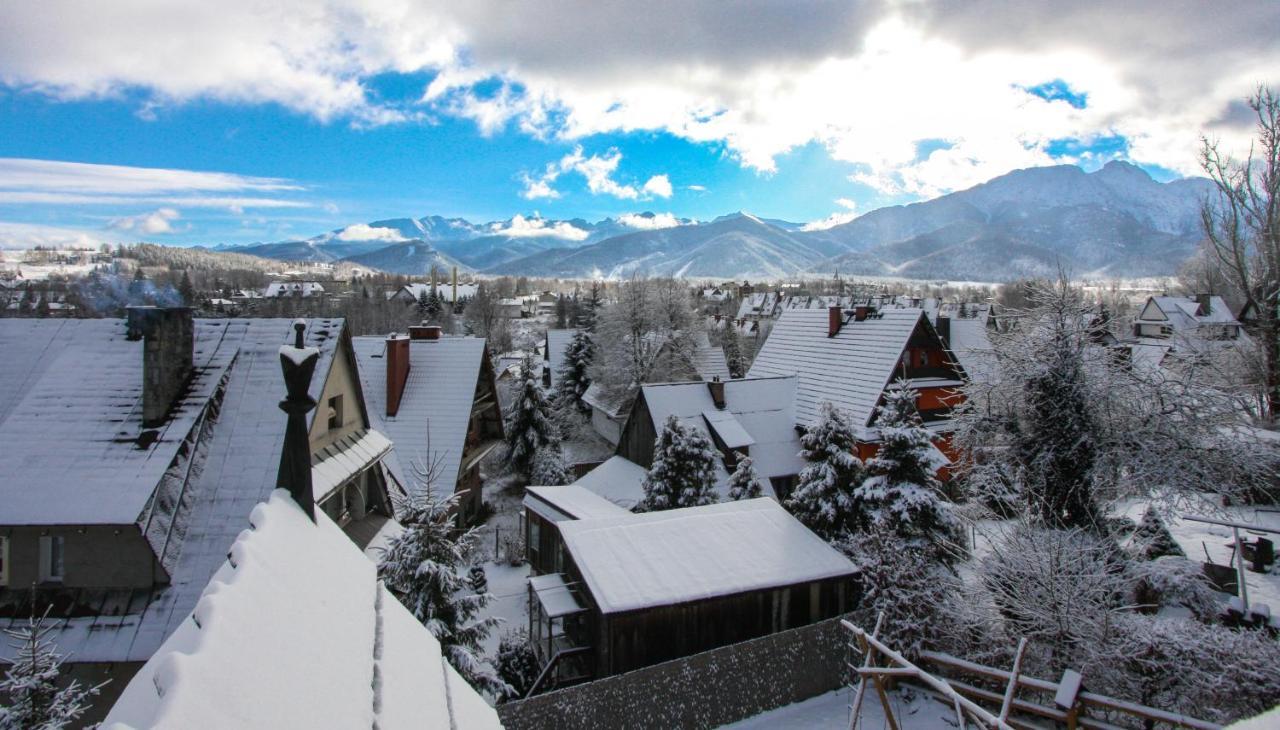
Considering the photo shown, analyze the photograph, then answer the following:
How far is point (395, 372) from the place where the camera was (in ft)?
70.1

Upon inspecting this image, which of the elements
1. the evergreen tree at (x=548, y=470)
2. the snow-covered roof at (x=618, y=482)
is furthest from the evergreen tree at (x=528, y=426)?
the snow-covered roof at (x=618, y=482)

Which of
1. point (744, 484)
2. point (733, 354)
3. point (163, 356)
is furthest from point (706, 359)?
point (163, 356)

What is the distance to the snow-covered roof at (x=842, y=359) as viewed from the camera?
25094 mm

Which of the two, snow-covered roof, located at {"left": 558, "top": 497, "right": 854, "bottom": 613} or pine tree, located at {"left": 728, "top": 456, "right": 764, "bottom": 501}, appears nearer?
snow-covered roof, located at {"left": 558, "top": 497, "right": 854, "bottom": 613}

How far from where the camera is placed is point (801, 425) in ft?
85.8

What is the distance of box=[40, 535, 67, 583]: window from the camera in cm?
845

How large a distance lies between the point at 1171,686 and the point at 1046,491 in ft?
16.4

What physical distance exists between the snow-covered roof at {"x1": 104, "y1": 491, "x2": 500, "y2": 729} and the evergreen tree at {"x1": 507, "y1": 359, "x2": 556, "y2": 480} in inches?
1010

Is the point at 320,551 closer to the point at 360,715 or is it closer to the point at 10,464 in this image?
the point at 360,715

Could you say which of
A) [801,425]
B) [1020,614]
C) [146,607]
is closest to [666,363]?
[801,425]

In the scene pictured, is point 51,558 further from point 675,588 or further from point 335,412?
point 675,588

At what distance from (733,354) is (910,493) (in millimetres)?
42247

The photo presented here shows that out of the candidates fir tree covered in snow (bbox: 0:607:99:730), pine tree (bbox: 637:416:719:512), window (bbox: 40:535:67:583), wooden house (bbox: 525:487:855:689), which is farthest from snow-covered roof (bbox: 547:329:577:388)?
fir tree covered in snow (bbox: 0:607:99:730)

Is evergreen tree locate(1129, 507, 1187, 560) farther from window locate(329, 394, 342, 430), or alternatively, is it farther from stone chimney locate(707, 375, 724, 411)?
window locate(329, 394, 342, 430)
